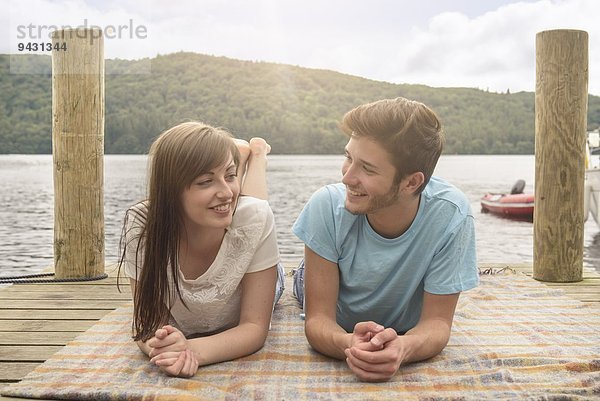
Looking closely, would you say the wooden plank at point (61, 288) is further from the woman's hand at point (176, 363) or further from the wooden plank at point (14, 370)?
the woman's hand at point (176, 363)

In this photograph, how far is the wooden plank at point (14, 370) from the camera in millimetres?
2367

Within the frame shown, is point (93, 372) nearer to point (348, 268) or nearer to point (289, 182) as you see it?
point (348, 268)

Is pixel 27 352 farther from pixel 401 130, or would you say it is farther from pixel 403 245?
pixel 401 130

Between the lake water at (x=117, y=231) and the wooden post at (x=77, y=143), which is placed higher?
the wooden post at (x=77, y=143)

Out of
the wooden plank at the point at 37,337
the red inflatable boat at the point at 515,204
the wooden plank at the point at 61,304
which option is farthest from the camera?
the red inflatable boat at the point at 515,204

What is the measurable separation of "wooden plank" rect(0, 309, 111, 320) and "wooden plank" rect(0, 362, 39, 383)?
2.59 feet

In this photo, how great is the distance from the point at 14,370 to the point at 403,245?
1534 mm

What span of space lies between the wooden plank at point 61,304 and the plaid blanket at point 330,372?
568 millimetres

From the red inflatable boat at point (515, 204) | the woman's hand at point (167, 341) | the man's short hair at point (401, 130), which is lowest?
the red inflatable boat at point (515, 204)

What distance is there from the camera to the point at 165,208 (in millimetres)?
2385

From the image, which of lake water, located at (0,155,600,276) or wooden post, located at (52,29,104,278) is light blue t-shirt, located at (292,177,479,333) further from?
wooden post, located at (52,29,104,278)

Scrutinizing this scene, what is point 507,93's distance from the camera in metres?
31.2

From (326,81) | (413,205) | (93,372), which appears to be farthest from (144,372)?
(326,81)

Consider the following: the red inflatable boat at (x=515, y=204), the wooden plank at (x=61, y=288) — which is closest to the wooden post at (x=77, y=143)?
the wooden plank at (x=61, y=288)
